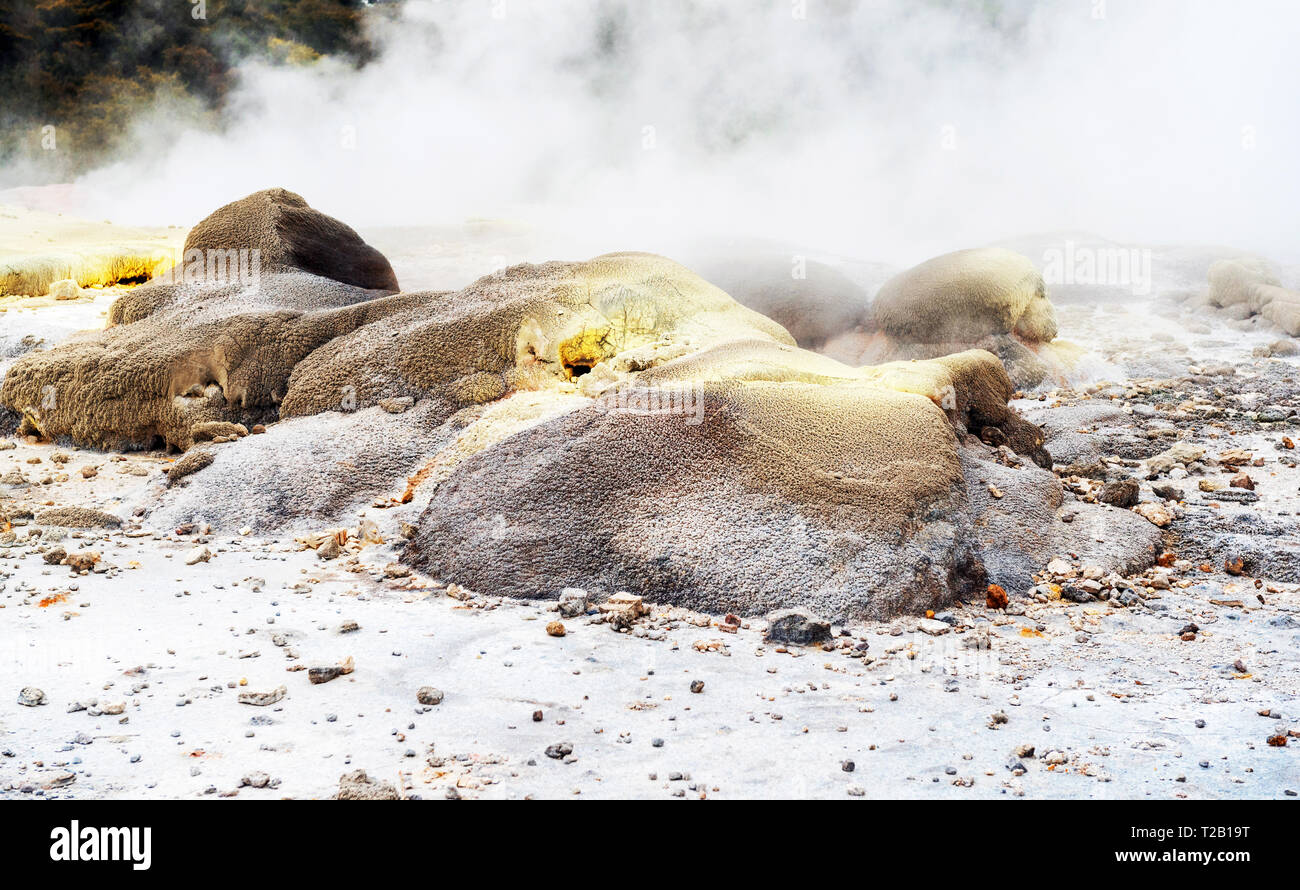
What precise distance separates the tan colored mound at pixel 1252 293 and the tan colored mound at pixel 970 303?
2.24 m

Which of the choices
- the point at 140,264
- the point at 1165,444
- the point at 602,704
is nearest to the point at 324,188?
the point at 140,264

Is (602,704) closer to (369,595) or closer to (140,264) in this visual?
(369,595)

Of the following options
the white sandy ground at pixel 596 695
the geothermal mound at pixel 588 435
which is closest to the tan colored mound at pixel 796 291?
the geothermal mound at pixel 588 435

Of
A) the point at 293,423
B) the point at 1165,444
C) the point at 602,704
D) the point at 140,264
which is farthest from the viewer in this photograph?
the point at 140,264

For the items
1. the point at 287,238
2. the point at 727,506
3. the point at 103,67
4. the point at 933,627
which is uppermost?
the point at 103,67

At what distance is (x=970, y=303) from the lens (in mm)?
8219

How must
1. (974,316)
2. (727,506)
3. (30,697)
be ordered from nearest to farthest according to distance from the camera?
(30,697) < (727,506) < (974,316)

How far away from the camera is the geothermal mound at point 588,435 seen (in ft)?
11.3

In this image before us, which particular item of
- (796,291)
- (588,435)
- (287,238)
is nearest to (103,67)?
(287,238)

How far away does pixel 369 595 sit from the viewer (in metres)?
3.42

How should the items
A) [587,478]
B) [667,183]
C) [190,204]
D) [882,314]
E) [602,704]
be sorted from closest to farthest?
1. [602,704]
2. [587,478]
3. [882,314]
4. [190,204]
5. [667,183]

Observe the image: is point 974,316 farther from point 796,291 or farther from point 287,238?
point 287,238

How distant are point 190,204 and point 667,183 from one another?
31.1 ft

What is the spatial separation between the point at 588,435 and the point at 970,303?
5.35 metres
